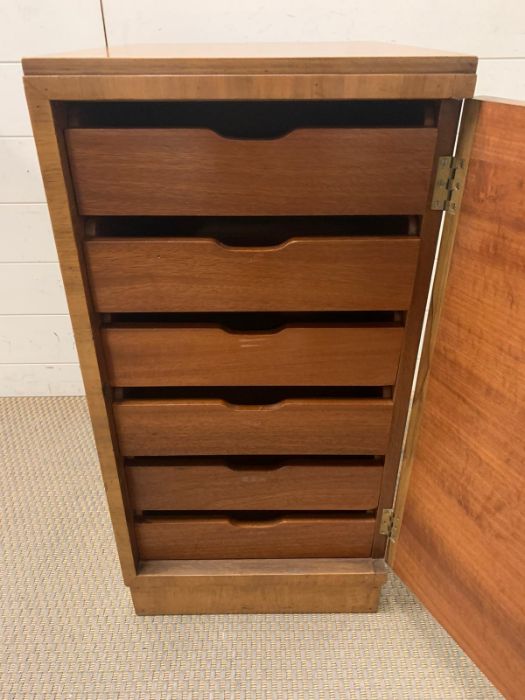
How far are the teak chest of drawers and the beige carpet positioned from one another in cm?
5

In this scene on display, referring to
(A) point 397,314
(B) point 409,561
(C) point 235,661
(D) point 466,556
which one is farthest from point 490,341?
(C) point 235,661

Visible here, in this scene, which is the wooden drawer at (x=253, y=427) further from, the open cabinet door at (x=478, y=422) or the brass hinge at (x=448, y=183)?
the brass hinge at (x=448, y=183)

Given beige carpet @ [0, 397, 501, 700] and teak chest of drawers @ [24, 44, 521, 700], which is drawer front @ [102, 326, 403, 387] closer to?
teak chest of drawers @ [24, 44, 521, 700]

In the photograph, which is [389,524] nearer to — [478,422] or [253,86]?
[478,422]

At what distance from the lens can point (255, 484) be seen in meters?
0.86

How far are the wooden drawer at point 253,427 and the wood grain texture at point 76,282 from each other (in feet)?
0.10

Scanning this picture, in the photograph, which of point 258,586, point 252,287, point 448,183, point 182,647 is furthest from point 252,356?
point 182,647

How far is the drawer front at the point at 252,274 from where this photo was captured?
25.5 inches

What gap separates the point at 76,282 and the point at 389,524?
25.7 inches

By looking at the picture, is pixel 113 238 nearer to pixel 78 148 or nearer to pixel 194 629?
pixel 78 148

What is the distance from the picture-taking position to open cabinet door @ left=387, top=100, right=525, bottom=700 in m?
0.57

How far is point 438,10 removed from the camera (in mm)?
1110

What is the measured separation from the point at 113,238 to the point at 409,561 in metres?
0.71

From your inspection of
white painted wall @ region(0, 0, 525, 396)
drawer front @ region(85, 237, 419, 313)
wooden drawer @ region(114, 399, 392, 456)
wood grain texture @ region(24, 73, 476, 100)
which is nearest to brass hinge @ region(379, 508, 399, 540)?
wooden drawer @ region(114, 399, 392, 456)
